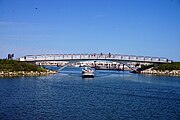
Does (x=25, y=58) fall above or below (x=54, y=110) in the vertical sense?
above

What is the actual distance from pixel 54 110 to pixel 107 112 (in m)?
3.31

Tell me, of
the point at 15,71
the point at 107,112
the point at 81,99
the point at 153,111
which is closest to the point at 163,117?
the point at 153,111

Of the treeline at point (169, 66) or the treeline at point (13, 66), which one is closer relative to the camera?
the treeline at point (13, 66)

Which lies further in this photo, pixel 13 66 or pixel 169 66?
pixel 169 66

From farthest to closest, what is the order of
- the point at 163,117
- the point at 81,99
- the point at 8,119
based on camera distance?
the point at 81,99 < the point at 163,117 < the point at 8,119

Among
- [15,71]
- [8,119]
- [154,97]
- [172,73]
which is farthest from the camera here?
[172,73]

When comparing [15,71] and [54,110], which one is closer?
[54,110]

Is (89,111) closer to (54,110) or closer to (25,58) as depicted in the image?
(54,110)

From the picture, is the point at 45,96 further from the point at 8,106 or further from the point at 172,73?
the point at 172,73

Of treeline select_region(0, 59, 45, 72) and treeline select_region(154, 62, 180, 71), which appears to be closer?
treeline select_region(0, 59, 45, 72)

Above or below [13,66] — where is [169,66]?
below

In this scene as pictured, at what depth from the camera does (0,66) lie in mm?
56625

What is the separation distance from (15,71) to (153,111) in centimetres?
3760

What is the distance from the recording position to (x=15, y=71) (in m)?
56.1
